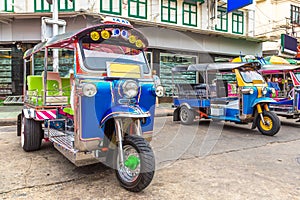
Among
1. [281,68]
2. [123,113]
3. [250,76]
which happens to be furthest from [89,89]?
[281,68]

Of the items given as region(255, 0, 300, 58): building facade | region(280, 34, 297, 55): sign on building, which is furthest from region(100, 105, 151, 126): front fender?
region(255, 0, 300, 58): building facade

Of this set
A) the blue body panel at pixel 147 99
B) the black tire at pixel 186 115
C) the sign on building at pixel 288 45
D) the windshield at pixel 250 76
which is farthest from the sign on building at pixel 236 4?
the blue body panel at pixel 147 99

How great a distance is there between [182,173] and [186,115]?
497 centimetres

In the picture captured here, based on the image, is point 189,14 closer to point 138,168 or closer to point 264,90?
point 264,90

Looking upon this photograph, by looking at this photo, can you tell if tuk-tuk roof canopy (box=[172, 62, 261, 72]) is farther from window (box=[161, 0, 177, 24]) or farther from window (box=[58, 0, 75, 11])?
window (box=[58, 0, 75, 11])

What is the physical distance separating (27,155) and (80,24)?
340 inches

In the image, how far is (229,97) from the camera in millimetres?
7750

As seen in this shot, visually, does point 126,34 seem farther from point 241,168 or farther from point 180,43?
point 180,43

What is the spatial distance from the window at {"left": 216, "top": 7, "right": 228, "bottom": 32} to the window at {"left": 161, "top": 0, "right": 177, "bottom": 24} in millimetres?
3062

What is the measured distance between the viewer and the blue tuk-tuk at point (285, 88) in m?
8.45

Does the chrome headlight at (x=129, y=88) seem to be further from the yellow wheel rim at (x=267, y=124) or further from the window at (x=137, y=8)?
the window at (x=137, y=8)

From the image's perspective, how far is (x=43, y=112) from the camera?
4.65 m

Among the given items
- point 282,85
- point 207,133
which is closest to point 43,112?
point 207,133

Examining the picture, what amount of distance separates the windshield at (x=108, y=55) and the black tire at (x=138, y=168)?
1.14 metres
